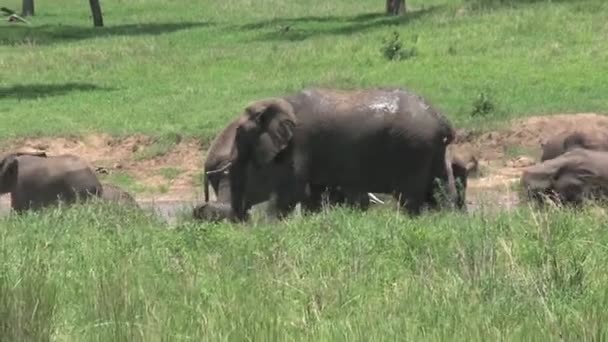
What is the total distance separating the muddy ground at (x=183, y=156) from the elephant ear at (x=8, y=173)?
1.61 metres

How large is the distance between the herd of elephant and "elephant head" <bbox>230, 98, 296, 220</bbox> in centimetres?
1

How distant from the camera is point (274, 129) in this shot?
13664 mm

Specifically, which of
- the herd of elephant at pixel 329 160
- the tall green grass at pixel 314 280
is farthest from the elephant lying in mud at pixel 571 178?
the tall green grass at pixel 314 280

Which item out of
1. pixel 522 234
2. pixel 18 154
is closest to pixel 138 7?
pixel 18 154

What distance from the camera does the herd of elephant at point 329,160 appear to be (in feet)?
44.9

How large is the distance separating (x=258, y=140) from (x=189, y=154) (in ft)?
18.4

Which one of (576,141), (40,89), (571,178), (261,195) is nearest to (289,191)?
(261,195)

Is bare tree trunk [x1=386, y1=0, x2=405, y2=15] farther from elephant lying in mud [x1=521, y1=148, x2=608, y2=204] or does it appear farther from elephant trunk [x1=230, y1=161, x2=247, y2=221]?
elephant lying in mud [x1=521, y1=148, x2=608, y2=204]

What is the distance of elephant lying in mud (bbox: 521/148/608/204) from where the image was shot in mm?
12688

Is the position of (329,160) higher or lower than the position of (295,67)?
higher

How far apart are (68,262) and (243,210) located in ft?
17.4

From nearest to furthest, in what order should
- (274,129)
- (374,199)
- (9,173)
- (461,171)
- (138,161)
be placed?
(274,129), (9,173), (461,171), (374,199), (138,161)

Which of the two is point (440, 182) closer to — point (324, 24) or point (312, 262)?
point (312, 262)

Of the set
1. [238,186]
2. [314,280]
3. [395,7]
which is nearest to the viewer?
[314,280]
